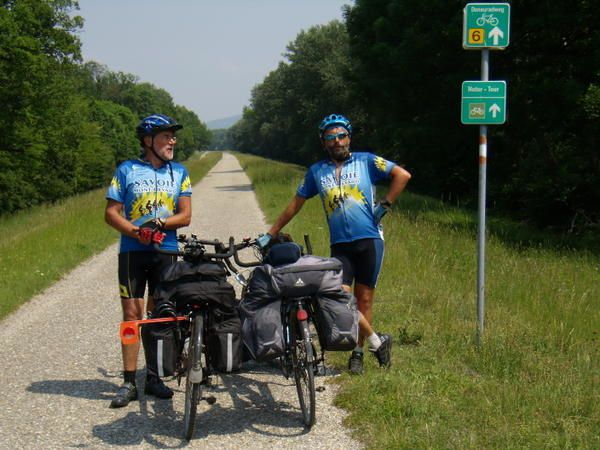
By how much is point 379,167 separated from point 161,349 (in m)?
2.18

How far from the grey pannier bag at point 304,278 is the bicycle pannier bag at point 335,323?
0.08 metres

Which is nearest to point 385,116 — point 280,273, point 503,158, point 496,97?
point 503,158

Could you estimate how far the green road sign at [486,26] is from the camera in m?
5.59

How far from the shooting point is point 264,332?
13.7ft

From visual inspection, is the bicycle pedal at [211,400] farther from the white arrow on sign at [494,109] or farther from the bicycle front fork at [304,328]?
the white arrow on sign at [494,109]

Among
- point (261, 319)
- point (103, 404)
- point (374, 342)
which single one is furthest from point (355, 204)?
point (103, 404)

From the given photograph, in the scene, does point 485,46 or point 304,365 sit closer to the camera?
point 304,365

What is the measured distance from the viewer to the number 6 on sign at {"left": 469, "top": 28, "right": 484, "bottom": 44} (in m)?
5.60

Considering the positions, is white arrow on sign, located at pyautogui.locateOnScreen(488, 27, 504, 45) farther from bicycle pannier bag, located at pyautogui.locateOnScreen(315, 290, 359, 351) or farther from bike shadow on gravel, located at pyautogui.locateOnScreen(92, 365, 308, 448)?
bike shadow on gravel, located at pyautogui.locateOnScreen(92, 365, 308, 448)

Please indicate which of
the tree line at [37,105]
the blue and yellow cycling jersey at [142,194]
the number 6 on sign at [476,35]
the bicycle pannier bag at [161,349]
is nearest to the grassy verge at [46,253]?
the blue and yellow cycling jersey at [142,194]

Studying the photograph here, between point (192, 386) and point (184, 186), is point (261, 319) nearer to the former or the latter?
point (192, 386)

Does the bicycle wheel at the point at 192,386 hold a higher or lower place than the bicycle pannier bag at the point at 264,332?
lower

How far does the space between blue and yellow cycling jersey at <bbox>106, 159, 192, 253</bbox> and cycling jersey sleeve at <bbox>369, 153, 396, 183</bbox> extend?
60.4 inches

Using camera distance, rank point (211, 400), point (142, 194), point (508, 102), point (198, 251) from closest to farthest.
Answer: point (198, 251)
point (211, 400)
point (142, 194)
point (508, 102)
